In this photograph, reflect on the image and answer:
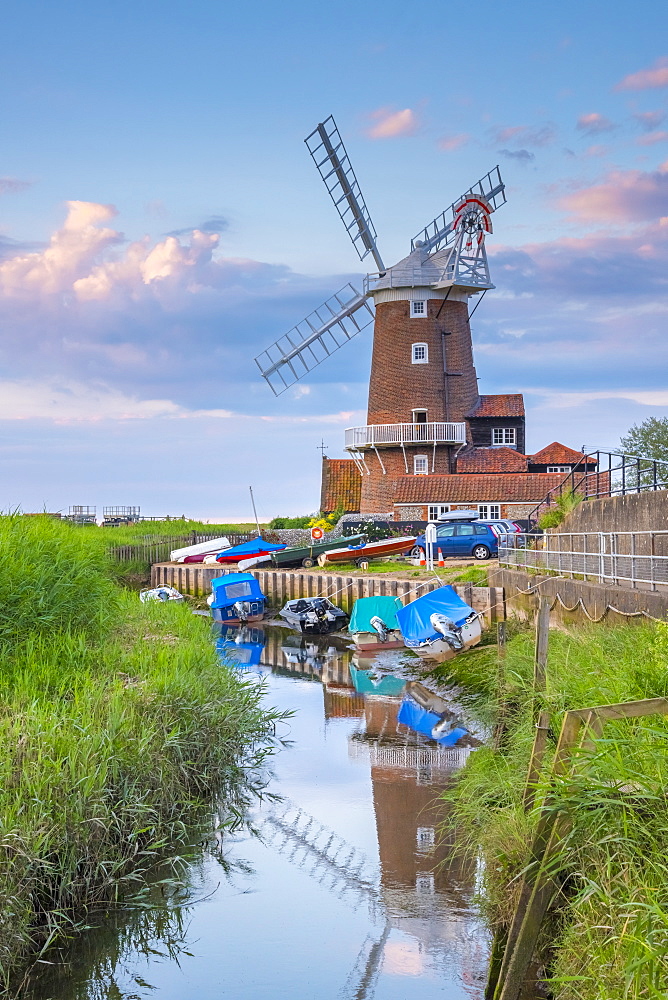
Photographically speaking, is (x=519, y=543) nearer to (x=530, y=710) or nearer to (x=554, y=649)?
(x=554, y=649)

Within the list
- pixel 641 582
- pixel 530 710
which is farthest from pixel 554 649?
pixel 641 582

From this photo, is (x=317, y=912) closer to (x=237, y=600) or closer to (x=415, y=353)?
(x=237, y=600)

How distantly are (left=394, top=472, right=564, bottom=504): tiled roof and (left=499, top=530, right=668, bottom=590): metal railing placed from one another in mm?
18482

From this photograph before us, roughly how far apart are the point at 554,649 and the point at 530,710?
7.21ft

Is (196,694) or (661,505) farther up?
(661,505)

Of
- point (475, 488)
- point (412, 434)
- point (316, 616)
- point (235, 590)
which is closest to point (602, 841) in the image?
point (316, 616)

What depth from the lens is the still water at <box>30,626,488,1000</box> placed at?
25.4 ft

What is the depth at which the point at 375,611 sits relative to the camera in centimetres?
2670

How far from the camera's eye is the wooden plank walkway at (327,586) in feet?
87.0

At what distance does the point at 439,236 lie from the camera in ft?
153

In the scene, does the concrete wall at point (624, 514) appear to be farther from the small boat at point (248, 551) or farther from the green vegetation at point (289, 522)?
the green vegetation at point (289, 522)

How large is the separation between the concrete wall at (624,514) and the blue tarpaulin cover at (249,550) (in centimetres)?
1973

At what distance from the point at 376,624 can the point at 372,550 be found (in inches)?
433

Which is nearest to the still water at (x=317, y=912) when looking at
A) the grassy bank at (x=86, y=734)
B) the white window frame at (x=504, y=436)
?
the grassy bank at (x=86, y=734)
